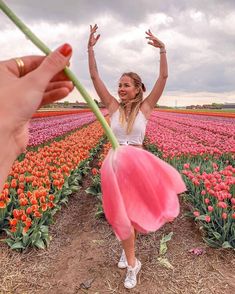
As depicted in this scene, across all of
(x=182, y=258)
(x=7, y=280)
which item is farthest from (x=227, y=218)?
(x=7, y=280)

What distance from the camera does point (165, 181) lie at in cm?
57

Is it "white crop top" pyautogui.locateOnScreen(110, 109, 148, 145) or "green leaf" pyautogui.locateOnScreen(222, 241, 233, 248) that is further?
"green leaf" pyautogui.locateOnScreen(222, 241, 233, 248)

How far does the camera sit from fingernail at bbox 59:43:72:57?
A: 1.70ft

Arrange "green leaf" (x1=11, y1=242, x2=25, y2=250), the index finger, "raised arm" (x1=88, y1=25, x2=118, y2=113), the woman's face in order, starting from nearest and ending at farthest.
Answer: the index finger
"raised arm" (x1=88, y1=25, x2=118, y2=113)
the woman's face
"green leaf" (x1=11, y1=242, x2=25, y2=250)

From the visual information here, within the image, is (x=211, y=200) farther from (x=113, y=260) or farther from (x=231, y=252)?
(x=113, y=260)

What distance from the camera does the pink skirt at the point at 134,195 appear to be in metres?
0.54

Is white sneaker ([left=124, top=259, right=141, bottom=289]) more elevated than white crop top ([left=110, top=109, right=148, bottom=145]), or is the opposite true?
white crop top ([left=110, top=109, right=148, bottom=145])

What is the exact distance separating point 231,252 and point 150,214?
12.7ft

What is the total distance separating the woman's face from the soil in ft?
6.02

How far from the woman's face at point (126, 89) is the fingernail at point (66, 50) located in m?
2.81

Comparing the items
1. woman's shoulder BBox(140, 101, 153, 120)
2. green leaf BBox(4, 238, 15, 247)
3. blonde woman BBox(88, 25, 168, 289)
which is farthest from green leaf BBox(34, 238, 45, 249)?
woman's shoulder BBox(140, 101, 153, 120)

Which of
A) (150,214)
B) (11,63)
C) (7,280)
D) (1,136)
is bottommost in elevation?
(7,280)

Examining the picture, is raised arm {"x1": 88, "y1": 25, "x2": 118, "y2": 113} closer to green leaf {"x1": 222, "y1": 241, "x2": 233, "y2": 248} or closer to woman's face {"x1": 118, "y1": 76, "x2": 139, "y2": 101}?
woman's face {"x1": 118, "y1": 76, "x2": 139, "y2": 101}

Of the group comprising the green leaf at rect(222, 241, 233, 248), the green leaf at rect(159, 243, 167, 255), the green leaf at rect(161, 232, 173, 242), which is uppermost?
the green leaf at rect(222, 241, 233, 248)
